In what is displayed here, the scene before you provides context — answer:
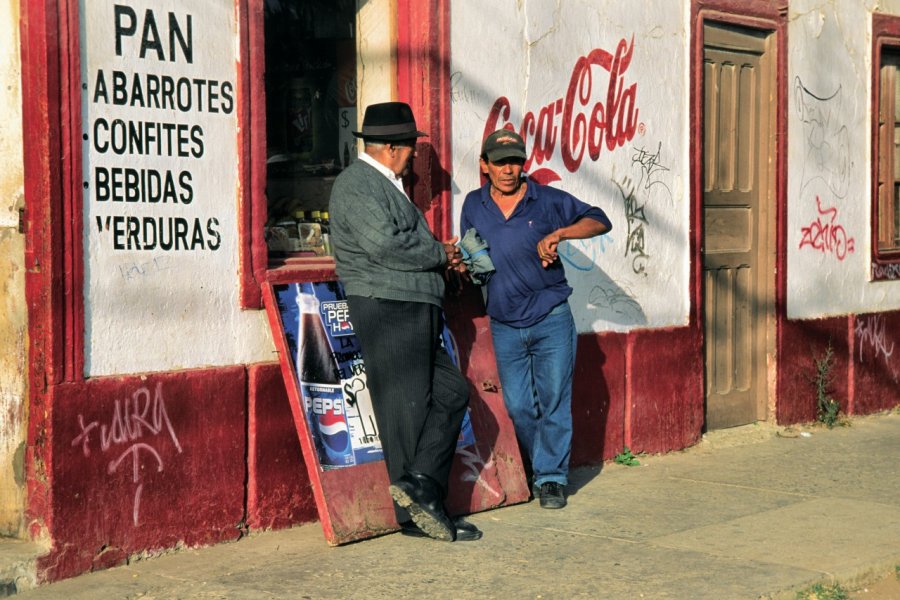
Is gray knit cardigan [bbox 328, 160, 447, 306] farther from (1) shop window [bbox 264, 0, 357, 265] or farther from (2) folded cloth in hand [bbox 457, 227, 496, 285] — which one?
(1) shop window [bbox 264, 0, 357, 265]

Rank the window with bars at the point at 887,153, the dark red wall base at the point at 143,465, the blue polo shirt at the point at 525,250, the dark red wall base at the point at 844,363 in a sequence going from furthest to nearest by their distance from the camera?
the window with bars at the point at 887,153, the dark red wall base at the point at 844,363, the blue polo shirt at the point at 525,250, the dark red wall base at the point at 143,465

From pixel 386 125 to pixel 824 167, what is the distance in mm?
4736

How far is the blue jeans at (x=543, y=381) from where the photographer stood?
22.1 feet

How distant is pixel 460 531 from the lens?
19.6 ft

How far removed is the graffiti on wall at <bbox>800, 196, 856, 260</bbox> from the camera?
375 inches

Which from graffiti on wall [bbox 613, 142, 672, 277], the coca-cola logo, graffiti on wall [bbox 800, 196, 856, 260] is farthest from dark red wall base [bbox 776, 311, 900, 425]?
the coca-cola logo

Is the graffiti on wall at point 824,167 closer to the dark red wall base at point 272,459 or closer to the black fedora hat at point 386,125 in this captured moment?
the black fedora hat at point 386,125

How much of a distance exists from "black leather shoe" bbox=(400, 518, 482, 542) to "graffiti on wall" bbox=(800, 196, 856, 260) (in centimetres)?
436

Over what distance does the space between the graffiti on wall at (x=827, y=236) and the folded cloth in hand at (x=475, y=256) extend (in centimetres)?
374

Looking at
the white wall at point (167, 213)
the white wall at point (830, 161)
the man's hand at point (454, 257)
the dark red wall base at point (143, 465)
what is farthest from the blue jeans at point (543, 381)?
the white wall at point (830, 161)

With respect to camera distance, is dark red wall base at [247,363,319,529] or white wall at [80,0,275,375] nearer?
white wall at [80,0,275,375]

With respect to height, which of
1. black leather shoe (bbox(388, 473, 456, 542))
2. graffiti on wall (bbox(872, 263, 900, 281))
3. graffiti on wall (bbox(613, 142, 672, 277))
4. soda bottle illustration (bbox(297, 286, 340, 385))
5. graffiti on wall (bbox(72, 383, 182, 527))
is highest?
graffiti on wall (bbox(613, 142, 672, 277))

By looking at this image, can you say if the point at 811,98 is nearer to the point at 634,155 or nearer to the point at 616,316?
the point at 634,155

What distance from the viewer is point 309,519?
6.38 metres
